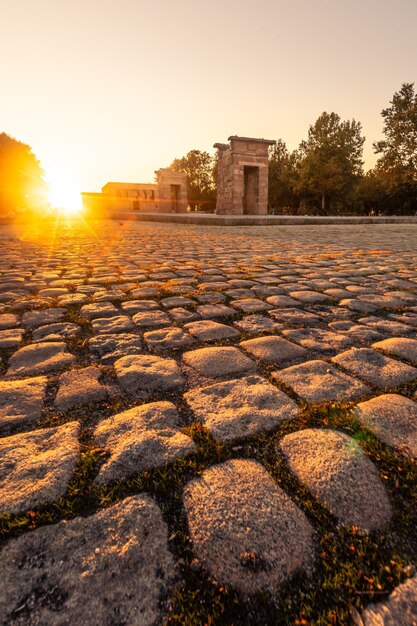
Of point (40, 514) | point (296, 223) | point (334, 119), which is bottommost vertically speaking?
point (40, 514)

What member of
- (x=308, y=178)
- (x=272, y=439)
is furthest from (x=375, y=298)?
(x=308, y=178)

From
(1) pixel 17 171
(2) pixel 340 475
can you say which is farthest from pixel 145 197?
(2) pixel 340 475

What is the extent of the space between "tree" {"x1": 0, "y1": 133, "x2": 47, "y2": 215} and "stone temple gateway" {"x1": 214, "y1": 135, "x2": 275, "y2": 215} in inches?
876

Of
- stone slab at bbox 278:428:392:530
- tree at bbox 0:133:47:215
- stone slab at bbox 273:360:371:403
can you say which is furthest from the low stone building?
stone slab at bbox 278:428:392:530

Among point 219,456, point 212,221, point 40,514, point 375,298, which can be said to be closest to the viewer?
point 40,514

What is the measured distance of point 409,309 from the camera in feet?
8.04

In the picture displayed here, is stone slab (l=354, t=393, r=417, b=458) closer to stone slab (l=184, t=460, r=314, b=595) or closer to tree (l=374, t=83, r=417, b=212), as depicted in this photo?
stone slab (l=184, t=460, r=314, b=595)

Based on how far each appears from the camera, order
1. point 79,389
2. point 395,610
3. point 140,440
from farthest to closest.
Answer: point 79,389 < point 140,440 < point 395,610

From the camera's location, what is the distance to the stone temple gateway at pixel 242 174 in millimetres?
15641

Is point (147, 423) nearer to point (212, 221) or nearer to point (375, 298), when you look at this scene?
point (375, 298)

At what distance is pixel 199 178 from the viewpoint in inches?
1881

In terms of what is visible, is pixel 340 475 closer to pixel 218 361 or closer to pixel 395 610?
pixel 395 610

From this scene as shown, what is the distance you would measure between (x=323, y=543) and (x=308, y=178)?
37.7 m

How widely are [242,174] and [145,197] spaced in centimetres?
1630
